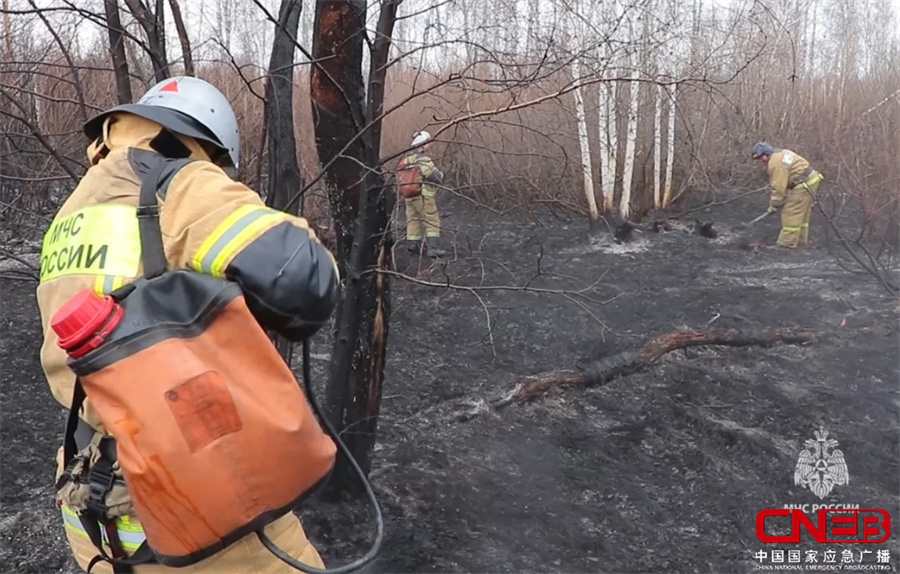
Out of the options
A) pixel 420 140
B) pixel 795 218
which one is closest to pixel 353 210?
pixel 420 140

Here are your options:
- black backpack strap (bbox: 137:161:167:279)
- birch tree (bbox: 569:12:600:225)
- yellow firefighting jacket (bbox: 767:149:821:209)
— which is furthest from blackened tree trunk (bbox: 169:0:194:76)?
yellow firefighting jacket (bbox: 767:149:821:209)

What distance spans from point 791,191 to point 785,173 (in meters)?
0.24

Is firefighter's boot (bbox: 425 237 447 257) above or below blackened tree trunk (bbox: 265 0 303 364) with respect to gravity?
below

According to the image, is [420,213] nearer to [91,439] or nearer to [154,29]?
[154,29]

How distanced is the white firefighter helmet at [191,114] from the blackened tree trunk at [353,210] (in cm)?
85

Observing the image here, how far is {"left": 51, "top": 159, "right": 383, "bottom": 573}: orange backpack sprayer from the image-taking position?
1.25m

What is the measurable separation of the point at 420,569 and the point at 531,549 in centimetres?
46

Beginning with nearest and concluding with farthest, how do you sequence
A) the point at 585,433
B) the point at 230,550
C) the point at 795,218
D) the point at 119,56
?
the point at 230,550 → the point at 119,56 → the point at 585,433 → the point at 795,218

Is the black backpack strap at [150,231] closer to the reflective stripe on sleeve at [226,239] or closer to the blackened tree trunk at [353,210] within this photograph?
the reflective stripe on sleeve at [226,239]

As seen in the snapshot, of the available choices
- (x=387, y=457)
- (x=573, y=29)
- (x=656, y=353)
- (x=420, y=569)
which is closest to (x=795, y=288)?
(x=656, y=353)

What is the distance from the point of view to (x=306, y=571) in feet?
4.88

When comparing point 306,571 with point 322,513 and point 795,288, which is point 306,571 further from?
point 795,288

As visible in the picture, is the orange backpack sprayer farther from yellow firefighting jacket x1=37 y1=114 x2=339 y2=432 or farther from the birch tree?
the birch tree

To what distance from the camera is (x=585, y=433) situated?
4.06 m
